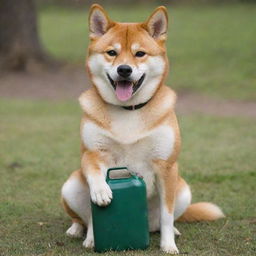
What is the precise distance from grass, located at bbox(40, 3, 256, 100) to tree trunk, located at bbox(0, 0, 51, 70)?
2256 mm

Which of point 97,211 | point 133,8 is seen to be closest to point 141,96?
point 97,211

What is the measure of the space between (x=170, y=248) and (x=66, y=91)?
8872mm

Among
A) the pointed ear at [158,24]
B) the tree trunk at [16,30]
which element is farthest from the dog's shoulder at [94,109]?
the tree trunk at [16,30]

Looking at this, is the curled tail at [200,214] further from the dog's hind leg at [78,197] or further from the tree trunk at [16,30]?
the tree trunk at [16,30]

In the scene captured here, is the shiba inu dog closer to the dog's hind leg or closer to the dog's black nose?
the dog's black nose

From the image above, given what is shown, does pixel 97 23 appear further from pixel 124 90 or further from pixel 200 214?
pixel 200 214

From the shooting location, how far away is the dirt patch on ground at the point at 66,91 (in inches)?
435

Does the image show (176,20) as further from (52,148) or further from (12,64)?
(52,148)

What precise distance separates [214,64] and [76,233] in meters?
10.3

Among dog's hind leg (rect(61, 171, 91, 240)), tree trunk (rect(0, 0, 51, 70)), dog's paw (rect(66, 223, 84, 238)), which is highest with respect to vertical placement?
dog's hind leg (rect(61, 171, 91, 240))

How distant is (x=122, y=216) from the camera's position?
4293 millimetres

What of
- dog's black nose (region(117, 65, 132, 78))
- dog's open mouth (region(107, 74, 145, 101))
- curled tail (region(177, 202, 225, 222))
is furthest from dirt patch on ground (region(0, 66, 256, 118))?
dog's black nose (region(117, 65, 132, 78))

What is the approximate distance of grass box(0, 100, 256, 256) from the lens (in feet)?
15.4

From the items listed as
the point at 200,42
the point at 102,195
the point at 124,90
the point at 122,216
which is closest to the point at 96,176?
the point at 102,195
